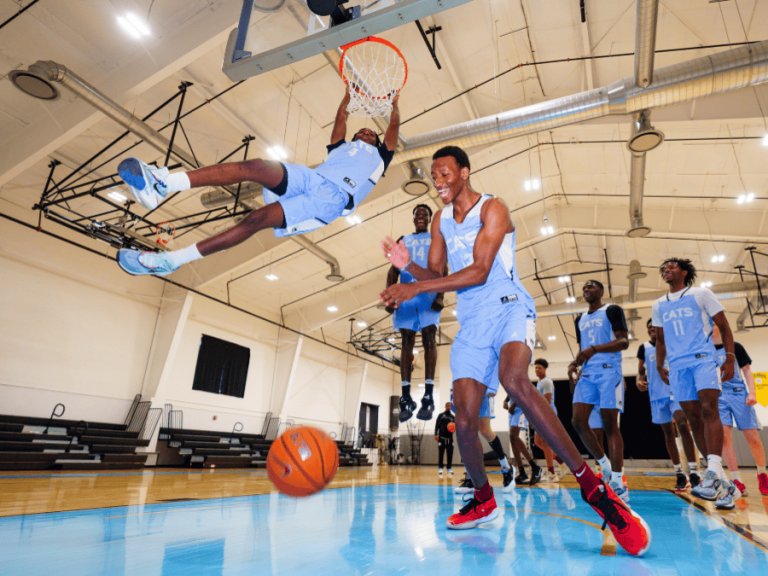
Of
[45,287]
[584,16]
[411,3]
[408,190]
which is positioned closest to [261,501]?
[411,3]

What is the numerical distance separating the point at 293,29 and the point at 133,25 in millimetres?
4325

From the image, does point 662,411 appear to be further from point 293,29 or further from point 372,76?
point 293,29

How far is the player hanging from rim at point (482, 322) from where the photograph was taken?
2.18 meters

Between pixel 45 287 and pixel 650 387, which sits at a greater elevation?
pixel 45 287

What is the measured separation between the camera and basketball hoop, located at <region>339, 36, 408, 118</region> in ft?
16.8

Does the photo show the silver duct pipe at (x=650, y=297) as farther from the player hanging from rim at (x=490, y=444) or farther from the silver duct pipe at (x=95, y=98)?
the silver duct pipe at (x=95, y=98)

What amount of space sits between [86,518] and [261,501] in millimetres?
1647

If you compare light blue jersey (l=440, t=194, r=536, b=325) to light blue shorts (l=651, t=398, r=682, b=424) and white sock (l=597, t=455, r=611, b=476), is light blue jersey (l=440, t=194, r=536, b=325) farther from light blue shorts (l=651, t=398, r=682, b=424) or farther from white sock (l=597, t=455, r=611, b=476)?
light blue shorts (l=651, t=398, r=682, b=424)

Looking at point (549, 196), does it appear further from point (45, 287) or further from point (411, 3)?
point (45, 287)

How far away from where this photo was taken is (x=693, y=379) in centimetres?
398

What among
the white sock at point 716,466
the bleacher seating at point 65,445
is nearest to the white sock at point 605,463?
the white sock at point 716,466

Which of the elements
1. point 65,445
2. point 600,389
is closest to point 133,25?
point 600,389

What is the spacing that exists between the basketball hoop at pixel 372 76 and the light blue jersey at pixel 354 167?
3.09 ft

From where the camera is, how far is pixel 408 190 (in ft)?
33.9
